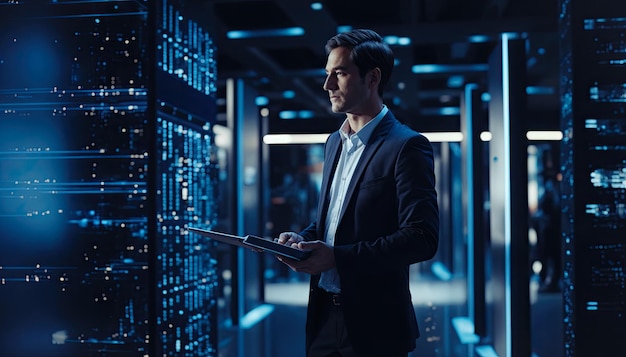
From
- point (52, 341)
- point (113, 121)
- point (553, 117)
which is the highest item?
point (553, 117)

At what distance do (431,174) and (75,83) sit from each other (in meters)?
2.35

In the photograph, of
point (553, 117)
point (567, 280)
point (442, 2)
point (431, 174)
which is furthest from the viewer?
point (553, 117)

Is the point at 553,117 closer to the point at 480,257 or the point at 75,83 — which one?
the point at 480,257

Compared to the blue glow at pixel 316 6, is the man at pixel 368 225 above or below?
below

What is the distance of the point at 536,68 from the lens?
892 centimetres

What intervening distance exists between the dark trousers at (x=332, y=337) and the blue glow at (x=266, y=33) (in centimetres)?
491

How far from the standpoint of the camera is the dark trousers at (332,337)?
6.15 ft

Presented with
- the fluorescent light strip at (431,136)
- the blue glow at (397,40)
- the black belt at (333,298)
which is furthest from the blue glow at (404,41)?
the fluorescent light strip at (431,136)

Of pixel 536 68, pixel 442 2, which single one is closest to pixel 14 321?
pixel 442 2

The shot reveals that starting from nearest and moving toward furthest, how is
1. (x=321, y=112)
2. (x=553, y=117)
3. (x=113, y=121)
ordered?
(x=113, y=121)
(x=321, y=112)
(x=553, y=117)

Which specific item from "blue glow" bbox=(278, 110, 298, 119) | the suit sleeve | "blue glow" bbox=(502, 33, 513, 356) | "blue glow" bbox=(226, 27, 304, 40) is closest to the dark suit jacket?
the suit sleeve

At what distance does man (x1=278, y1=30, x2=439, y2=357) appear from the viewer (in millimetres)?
1790

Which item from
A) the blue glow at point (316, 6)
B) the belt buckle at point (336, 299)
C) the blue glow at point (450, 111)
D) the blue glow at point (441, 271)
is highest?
the blue glow at point (316, 6)

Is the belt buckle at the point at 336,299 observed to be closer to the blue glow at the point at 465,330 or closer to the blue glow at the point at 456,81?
the blue glow at the point at 465,330
